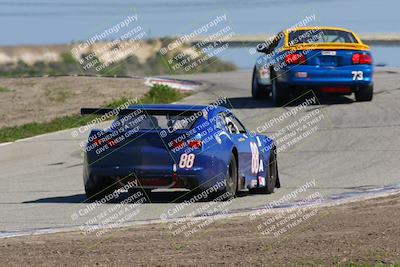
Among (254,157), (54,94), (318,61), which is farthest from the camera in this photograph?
(54,94)

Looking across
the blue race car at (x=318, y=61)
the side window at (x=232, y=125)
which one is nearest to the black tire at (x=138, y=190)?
the side window at (x=232, y=125)

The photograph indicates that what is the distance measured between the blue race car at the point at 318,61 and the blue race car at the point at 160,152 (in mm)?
10067

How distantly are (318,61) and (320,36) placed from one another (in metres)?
0.51

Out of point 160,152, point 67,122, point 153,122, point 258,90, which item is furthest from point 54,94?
point 160,152

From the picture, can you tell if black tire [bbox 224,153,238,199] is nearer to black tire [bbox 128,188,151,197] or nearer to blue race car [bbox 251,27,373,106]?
black tire [bbox 128,188,151,197]

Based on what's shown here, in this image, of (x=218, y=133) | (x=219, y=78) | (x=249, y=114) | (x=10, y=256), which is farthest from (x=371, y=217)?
(x=219, y=78)

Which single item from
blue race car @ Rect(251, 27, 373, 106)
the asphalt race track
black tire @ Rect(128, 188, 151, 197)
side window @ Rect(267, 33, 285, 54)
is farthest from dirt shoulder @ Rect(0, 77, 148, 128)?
black tire @ Rect(128, 188, 151, 197)

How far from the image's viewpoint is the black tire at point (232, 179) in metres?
13.0

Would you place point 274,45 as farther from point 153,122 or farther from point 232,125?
point 153,122

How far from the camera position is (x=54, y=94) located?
31.3m

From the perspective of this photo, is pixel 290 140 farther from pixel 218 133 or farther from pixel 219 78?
pixel 219 78

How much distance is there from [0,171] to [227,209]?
6.70 meters

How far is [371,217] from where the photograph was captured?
35.5ft

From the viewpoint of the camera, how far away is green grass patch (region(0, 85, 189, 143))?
2268 centimetres
